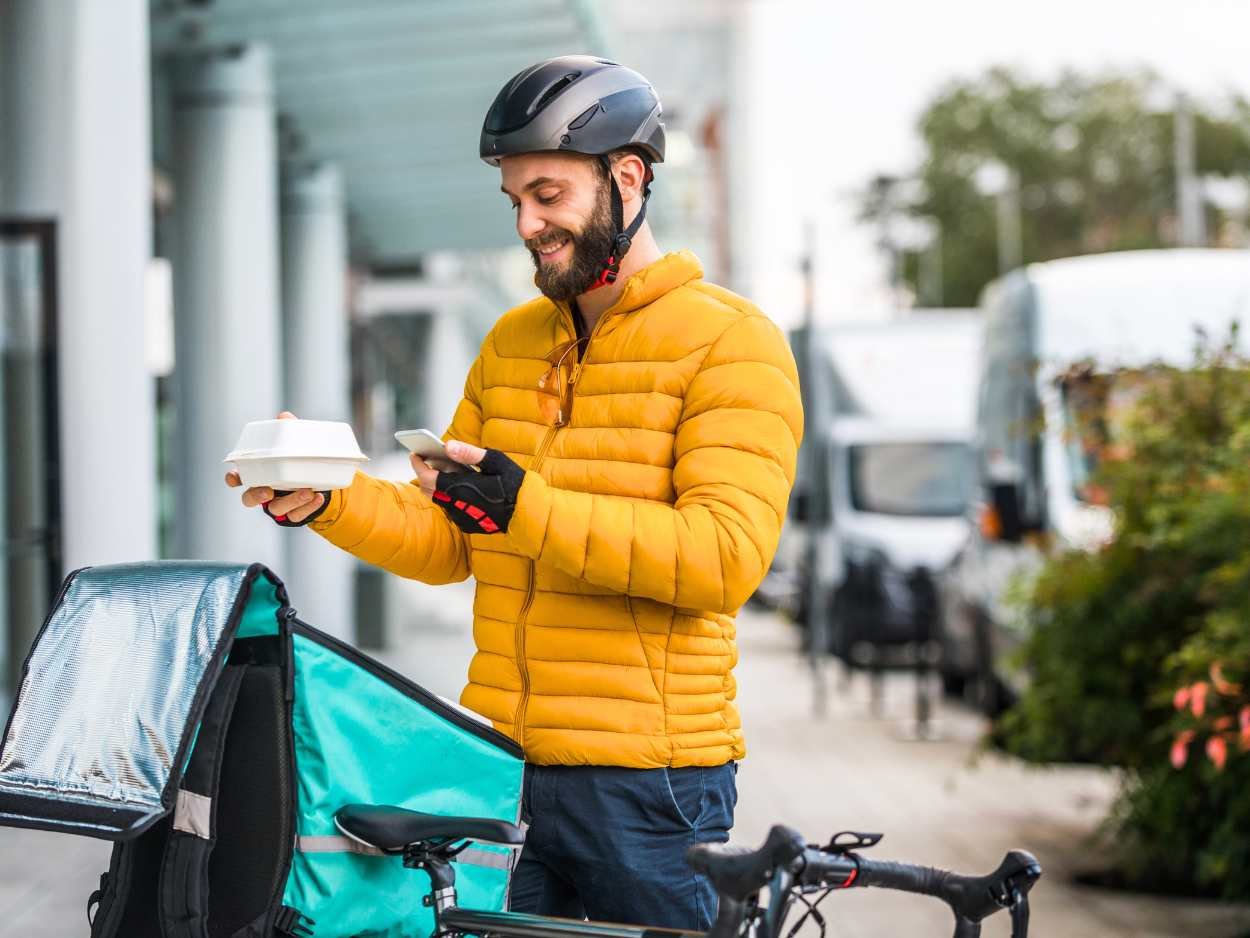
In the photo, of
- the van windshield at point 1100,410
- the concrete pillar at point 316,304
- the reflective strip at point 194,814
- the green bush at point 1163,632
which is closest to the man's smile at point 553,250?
the reflective strip at point 194,814

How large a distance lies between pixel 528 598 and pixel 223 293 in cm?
1080

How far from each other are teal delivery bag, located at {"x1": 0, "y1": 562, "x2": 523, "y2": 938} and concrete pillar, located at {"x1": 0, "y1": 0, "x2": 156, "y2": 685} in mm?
6789

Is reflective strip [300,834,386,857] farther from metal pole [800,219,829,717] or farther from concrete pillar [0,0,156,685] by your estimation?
metal pole [800,219,829,717]

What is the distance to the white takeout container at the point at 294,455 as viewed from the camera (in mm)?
2564

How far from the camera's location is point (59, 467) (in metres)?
9.11

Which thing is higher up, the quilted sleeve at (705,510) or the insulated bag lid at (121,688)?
the quilted sleeve at (705,510)

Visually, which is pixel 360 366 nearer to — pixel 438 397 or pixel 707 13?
pixel 438 397

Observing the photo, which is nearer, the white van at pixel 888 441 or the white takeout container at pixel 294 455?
the white takeout container at pixel 294 455

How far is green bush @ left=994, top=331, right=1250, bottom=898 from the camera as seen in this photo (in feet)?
20.5

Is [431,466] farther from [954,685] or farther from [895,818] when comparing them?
[954,685]

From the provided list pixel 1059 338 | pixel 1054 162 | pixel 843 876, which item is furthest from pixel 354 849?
pixel 1054 162

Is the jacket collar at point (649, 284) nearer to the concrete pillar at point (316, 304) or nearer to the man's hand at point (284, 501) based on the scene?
the man's hand at point (284, 501)

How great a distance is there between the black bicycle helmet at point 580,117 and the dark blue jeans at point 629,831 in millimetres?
699

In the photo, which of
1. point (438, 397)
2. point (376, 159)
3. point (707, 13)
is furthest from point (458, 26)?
point (707, 13)
